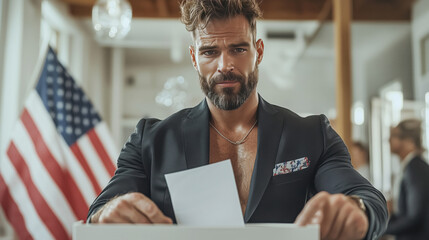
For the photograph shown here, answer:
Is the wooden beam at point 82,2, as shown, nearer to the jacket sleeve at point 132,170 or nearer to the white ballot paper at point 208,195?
the jacket sleeve at point 132,170

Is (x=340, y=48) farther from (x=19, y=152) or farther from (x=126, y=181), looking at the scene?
(x=126, y=181)

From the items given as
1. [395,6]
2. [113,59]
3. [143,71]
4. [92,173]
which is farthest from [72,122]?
[143,71]

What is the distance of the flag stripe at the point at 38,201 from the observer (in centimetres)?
304

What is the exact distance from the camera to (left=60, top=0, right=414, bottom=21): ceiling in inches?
259

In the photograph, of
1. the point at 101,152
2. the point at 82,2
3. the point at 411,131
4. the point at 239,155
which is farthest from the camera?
the point at 82,2

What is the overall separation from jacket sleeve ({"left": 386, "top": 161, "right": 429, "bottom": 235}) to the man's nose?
2.35 m

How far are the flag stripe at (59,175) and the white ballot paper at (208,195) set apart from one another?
→ 2.38m

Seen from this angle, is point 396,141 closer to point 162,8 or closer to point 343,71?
point 343,71

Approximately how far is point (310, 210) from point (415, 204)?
2.77m

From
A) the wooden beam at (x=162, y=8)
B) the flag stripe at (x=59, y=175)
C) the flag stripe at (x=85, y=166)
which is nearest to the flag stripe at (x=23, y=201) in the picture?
the flag stripe at (x=59, y=175)

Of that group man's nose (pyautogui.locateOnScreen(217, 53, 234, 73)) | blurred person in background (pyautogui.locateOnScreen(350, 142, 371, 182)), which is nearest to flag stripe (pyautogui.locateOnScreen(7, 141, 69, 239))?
man's nose (pyautogui.locateOnScreen(217, 53, 234, 73))

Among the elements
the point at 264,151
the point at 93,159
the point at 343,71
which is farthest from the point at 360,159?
the point at 264,151

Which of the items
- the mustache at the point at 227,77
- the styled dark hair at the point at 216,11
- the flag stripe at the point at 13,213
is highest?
the styled dark hair at the point at 216,11

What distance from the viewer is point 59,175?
3.16m
